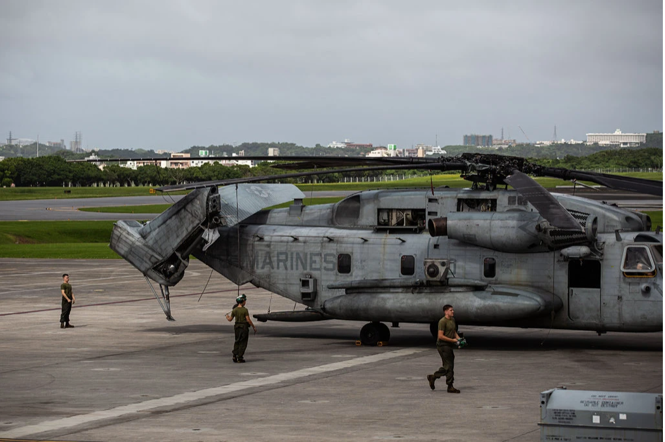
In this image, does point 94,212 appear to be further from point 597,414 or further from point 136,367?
point 597,414

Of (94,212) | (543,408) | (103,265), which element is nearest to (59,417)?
(543,408)

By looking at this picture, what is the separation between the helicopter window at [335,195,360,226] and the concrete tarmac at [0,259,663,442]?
3187mm

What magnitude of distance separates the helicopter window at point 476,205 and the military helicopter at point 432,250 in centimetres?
2

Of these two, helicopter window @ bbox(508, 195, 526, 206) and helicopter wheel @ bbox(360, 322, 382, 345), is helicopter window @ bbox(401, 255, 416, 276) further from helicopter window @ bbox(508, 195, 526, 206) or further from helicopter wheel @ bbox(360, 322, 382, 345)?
helicopter window @ bbox(508, 195, 526, 206)

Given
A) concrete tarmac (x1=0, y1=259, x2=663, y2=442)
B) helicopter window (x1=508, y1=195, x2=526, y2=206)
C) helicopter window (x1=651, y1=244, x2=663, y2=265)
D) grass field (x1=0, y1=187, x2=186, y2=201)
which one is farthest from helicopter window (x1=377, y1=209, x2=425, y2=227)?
grass field (x1=0, y1=187, x2=186, y2=201)

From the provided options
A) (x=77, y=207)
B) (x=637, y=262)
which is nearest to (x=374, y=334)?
(x=637, y=262)

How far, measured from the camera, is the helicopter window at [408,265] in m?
23.0

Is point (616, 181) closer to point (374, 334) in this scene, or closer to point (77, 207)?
point (374, 334)

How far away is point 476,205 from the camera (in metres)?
22.7

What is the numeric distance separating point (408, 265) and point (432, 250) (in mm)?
711

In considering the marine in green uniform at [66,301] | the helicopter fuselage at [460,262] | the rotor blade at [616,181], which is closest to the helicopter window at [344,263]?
the helicopter fuselage at [460,262]

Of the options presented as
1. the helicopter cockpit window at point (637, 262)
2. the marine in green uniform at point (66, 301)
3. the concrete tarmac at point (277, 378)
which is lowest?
the concrete tarmac at point (277, 378)

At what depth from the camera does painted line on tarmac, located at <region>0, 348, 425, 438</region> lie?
566 inches

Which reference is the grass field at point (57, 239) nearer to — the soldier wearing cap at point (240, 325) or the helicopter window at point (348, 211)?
the helicopter window at point (348, 211)
